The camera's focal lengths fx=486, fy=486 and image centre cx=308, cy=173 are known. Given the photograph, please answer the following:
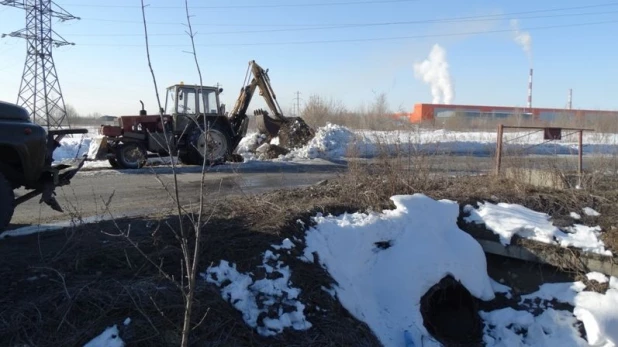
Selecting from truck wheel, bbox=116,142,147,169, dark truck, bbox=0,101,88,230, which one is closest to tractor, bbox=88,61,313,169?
truck wheel, bbox=116,142,147,169

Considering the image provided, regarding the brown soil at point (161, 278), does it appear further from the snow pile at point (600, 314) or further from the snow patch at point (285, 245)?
the snow pile at point (600, 314)

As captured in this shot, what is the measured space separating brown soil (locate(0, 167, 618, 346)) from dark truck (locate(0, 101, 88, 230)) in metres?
0.51

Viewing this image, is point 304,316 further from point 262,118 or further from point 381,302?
point 262,118

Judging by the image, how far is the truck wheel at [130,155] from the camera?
13.5 metres

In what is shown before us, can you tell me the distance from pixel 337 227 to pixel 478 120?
4115cm

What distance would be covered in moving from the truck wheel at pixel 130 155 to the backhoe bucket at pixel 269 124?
569cm

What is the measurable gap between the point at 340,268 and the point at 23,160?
3584 millimetres

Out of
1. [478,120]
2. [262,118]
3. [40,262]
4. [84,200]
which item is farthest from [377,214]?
[478,120]

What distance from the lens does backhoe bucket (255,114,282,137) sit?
725 inches

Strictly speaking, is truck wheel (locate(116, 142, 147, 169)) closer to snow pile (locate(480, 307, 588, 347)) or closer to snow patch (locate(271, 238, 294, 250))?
snow patch (locate(271, 238, 294, 250))

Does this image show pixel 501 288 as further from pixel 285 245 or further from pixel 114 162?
pixel 114 162

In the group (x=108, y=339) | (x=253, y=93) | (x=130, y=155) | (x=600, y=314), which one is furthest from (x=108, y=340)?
(x=253, y=93)

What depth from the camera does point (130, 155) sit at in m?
Result: 13.7

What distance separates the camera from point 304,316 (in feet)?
12.5
